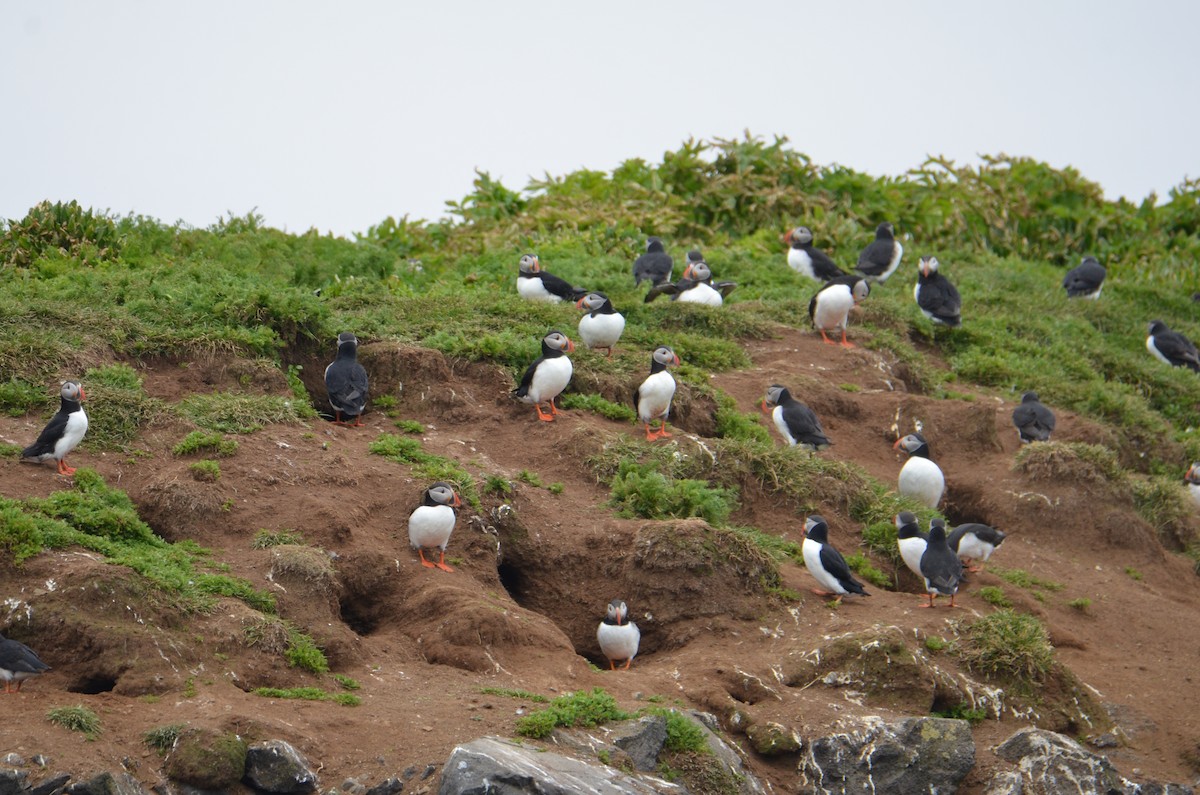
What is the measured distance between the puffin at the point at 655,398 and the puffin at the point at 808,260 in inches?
277

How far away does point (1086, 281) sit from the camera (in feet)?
78.1

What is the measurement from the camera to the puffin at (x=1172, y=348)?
21.9 metres

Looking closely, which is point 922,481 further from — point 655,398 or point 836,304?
point 836,304

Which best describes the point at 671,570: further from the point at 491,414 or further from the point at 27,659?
the point at 27,659

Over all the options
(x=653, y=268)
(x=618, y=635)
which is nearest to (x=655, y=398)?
(x=618, y=635)

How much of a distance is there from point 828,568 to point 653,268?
26.3 feet

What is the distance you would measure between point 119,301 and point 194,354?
1.76m

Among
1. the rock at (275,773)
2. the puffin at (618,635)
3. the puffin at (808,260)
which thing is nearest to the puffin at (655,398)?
the puffin at (618,635)

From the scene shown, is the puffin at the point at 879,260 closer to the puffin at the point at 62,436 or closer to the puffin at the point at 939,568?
the puffin at the point at 939,568

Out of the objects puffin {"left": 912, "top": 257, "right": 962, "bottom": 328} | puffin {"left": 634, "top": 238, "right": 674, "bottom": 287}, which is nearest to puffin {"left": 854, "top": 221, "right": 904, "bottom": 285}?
puffin {"left": 912, "top": 257, "right": 962, "bottom": 328}

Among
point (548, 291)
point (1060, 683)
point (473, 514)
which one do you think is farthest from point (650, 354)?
point (1060, 683)

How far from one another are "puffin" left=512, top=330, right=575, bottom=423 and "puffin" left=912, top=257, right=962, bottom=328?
23.8ft

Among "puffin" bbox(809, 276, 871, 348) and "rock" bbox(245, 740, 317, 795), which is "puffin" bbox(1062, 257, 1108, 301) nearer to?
"puffin" bbox(809, 276, 871, 348)

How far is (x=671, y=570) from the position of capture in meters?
12.0
